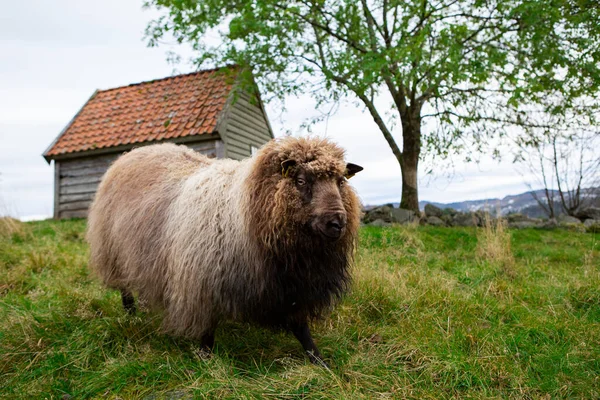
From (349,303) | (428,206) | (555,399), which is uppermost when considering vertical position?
(428,206)

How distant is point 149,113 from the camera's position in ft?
47.5

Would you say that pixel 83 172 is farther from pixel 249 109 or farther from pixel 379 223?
pixel 379 223

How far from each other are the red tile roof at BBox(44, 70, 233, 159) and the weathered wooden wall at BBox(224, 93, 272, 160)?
0.63 m

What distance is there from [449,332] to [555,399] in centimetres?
111

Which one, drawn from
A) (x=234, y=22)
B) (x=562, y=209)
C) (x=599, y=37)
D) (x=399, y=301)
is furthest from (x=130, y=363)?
(x=562, y=209)

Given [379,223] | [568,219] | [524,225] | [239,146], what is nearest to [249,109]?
[239,146]

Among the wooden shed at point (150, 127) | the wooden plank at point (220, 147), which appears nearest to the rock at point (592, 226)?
the wooden shed at point (150, 127)

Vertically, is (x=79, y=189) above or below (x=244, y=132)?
below

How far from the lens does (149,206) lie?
4.22m

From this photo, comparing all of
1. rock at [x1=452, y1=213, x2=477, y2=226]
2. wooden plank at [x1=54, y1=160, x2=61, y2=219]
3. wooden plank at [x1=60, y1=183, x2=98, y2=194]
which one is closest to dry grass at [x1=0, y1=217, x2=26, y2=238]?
wooden plank at [x1=60, y1=183, x2=98, y2=194]

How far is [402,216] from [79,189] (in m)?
10.2

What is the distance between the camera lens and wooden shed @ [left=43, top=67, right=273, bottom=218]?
1294 cm

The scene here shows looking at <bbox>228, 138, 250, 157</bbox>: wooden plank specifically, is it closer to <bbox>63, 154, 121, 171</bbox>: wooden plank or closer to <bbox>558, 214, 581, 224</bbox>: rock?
<bbox>63, 154, 121, 171</bbox>: wooden plank

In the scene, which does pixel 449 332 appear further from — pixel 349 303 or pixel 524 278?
pixel 524 278
